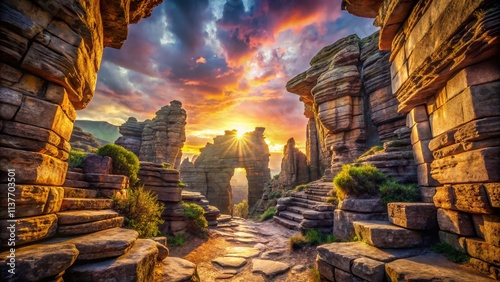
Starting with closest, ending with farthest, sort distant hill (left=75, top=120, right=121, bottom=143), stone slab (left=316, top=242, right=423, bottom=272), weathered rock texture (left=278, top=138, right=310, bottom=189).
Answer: stone slab (left=316, top=242, right=423, bottom=272) → weathered rock texture (left=278, top=138, right=310, bottom=189) → distant hill (left=75, top=120, right=121, bottom=143)

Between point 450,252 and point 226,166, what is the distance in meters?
31.8

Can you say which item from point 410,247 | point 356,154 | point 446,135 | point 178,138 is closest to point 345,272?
point 410,247

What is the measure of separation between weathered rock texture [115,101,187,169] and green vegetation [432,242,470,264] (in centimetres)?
2608

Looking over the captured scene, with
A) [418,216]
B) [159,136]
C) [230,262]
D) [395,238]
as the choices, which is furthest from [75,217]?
[159,136]

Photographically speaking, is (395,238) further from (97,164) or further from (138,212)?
(97,164)

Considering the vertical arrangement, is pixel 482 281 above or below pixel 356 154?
below

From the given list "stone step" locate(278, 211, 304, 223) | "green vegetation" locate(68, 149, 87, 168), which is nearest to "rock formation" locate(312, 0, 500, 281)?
"stone step" locate(278, 211, 304, 223)

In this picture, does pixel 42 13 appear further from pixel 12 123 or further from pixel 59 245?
pixel 59 245

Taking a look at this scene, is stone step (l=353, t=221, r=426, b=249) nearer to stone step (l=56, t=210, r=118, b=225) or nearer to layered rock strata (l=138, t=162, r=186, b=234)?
stone step (l=56, t=210, r=118, b=225)

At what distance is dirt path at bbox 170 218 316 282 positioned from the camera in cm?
453

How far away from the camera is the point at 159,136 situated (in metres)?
26.5

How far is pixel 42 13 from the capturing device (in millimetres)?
2510

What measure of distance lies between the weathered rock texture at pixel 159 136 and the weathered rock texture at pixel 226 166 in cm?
681

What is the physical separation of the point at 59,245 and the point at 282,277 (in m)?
4.06
